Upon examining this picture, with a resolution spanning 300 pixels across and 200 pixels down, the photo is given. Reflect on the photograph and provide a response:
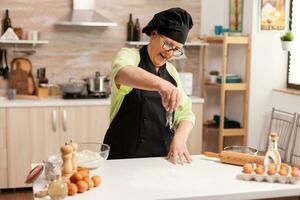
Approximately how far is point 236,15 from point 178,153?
2.86m

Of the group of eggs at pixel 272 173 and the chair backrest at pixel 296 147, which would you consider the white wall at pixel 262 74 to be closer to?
the chair backrest at pixel 296 147

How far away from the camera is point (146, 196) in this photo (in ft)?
5.59

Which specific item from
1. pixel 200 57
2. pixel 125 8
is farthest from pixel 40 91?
pixel 200 57

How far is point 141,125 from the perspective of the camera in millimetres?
2322

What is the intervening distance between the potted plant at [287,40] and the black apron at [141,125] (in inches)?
90.9

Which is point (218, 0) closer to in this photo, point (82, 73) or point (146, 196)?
point (82, 73)

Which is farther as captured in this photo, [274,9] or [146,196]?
[274,9]

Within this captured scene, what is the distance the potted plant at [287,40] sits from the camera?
4.26 metres

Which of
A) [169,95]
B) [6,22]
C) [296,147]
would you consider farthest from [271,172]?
[6,22]

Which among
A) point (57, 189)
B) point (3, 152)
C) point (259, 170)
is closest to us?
point (57, 189)

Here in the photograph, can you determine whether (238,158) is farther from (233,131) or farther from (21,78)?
(21,78)

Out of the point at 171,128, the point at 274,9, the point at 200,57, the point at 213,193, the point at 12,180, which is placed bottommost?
the point at 12,180

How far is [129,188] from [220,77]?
10.1 ft

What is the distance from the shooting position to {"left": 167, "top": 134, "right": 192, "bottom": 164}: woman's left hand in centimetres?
220
